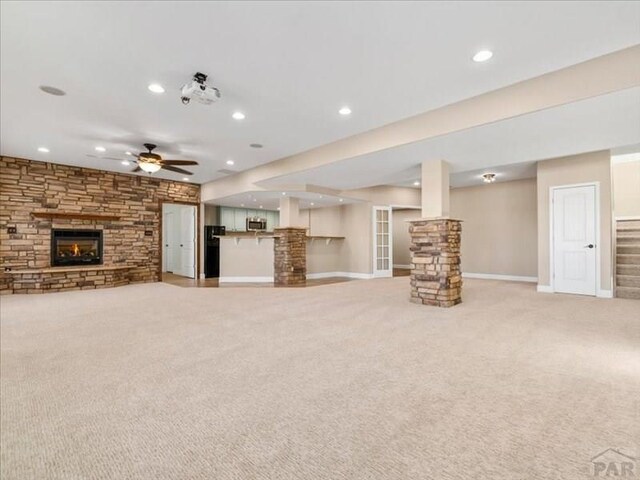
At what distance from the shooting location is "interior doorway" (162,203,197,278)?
954 centimetres

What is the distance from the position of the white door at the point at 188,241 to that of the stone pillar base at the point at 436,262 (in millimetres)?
6773

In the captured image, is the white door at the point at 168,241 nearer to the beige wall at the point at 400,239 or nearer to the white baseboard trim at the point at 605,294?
the beige wall at the point at 400,239

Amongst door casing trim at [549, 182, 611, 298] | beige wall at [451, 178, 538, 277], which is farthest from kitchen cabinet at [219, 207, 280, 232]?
door casing trim at [549, 182, 611, 298]

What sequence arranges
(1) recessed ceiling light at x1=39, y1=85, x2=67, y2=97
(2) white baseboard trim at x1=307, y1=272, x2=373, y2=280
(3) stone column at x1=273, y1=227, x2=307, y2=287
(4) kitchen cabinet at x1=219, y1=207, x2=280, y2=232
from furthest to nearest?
(4) kitchen cabinet at x1=219, y1=207, x2=280, y2=232 → (2) white baseboard trim at x1=307, y1=272, x2=373, y2=280 → (3) stone column at x1=273, y1=227, x2=307, y2=287 → (1) recessed ceiling light at x1=39, y1=85, x2=67, y2=97

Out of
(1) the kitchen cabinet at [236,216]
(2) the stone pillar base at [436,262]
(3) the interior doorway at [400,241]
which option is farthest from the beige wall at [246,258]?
(3) the interior doorway at [400,241]

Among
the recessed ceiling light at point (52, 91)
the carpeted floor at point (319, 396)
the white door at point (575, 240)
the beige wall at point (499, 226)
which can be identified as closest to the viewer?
the carpeted floor at point (319, 396)

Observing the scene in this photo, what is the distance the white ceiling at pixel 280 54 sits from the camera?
239 cm

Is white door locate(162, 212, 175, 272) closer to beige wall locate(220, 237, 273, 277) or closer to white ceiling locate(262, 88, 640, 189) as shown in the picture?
beige wall locate(220, 237, 273, 277)

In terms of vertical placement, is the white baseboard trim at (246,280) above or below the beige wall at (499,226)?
below

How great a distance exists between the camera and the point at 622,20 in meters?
2.46

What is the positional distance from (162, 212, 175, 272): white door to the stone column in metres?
4.89

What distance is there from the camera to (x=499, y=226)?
836 centimetres

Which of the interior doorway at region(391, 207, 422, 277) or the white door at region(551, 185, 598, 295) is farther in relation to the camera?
the interior doorway at region(391, 207, 422, 277)

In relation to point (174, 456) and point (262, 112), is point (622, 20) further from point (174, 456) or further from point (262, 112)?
point (174, 456)
